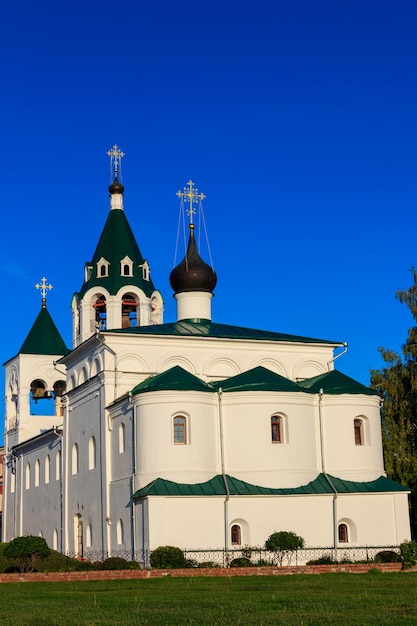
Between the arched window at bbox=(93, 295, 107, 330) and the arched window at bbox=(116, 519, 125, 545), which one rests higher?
the arched window at bbox=(93, 295, 107, 330)

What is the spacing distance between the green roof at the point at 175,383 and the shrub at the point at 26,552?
5981 mm

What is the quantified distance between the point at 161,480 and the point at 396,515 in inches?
307

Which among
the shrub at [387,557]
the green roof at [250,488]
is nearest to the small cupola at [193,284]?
the green roof at [250,488]

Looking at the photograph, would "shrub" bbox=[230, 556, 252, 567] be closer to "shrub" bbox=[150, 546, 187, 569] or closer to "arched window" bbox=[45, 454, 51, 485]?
"shrub" bbox=[150, 546, 187, 569]

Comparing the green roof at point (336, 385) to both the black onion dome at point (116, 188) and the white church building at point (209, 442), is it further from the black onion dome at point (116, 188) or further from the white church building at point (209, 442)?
the black onion dome at point (116, 188)

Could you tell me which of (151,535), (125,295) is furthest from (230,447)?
(125,295)

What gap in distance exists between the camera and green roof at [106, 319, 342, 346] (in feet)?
108

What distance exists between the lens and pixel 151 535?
27281mm

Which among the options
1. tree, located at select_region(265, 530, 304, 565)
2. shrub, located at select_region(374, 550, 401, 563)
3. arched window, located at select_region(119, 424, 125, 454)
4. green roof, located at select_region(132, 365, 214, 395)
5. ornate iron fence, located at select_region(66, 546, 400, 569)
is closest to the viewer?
shrub, located at select_region(374, 550, 401, 563)

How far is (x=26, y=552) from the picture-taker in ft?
84.1

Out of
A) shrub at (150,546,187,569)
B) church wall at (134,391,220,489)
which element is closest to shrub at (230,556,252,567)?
shrub at (150,546,187,569)

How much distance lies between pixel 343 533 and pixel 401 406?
10.0 m

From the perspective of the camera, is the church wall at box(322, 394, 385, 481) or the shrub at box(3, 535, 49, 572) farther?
the church wall at box(322, 394, 385, 481)

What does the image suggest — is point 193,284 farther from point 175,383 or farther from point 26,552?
point 26,552
